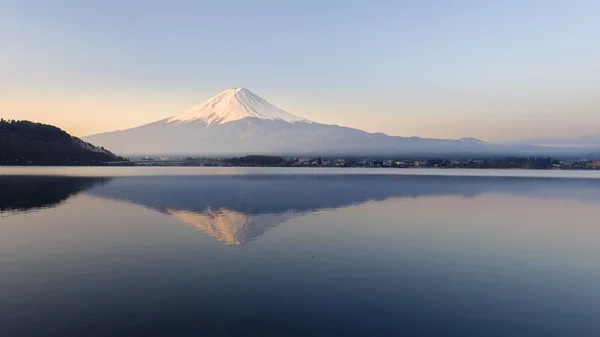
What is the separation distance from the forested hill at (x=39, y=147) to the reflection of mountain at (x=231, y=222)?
16514 centimetres

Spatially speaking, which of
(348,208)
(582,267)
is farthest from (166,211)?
(582,267)

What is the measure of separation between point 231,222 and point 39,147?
182m

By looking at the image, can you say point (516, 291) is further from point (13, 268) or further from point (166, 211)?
point (166, 211)

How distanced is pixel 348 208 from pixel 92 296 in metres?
29.0

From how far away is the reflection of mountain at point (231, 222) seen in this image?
84.5 ft

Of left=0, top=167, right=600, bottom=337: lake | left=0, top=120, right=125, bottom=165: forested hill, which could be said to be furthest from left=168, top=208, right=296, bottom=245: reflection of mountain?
left=0, top=120, right=125, bottom=165: forested hill

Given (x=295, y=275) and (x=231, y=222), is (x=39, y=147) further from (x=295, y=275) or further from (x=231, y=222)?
(x=295, y=275)

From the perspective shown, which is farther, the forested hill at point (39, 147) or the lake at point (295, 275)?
the forested hill at point (39, 147)

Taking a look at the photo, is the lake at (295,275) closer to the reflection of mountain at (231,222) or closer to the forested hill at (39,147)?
the reflection of mountain at (231,222)

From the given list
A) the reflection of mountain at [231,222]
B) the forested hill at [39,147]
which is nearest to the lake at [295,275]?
the reflection of mountain at [231,222]

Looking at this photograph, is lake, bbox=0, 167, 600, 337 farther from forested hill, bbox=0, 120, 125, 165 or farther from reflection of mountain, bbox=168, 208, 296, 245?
forested hill, bbox=0, 120, 125, 165

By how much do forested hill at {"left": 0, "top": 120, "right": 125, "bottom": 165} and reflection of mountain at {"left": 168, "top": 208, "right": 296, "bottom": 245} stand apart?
16514cm

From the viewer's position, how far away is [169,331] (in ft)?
37.4

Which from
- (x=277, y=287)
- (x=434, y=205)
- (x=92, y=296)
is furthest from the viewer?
(x=434, y=205)
